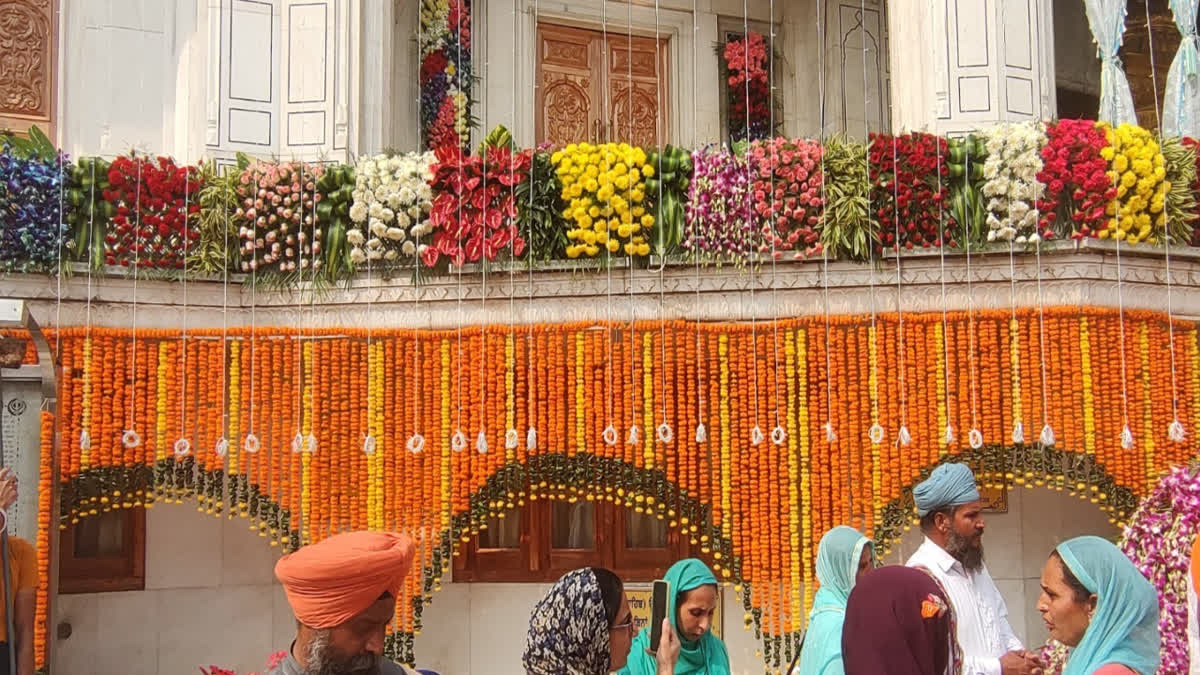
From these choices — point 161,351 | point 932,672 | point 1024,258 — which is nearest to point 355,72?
point 161,351

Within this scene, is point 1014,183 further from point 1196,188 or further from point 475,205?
point 475,205

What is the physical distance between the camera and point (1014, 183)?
7.06 metres

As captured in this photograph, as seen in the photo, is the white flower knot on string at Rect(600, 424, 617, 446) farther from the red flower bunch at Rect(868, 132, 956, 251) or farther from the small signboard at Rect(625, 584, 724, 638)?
the red flower bunch at Rect(868, 132, 956, 251)

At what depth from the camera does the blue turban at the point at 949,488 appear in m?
4.95

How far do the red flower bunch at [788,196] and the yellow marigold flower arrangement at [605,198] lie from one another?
675mm

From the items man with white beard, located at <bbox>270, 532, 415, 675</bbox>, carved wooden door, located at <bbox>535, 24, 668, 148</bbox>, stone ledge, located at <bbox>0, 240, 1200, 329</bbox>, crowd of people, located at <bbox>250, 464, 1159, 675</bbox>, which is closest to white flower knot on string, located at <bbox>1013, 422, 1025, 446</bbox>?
stone ledge, located at <bbox>0, 240, 1200, 329</bbox>

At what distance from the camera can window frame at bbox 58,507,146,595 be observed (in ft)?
25.0

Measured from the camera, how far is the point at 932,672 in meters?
3.50

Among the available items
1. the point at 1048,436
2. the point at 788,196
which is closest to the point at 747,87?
the point at 788,196

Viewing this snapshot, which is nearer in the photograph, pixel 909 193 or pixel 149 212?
pixel 909 193

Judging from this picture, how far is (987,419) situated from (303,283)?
14.0 feet

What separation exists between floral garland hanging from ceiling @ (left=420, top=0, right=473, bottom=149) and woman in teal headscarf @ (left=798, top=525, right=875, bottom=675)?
5715 millimetres

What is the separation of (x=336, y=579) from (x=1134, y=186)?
6033 mm

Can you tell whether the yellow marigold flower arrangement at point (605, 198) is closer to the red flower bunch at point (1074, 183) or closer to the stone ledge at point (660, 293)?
the stone ledge at point (660, 293)
